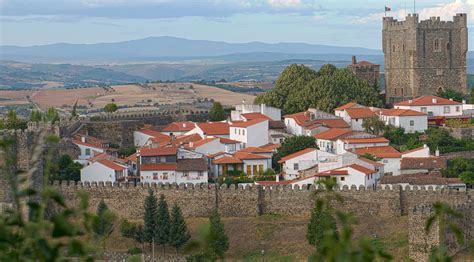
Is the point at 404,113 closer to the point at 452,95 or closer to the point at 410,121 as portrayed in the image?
the point at 410,121

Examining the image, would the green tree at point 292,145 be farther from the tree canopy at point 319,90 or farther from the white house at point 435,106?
the tree canopy at point 319,90

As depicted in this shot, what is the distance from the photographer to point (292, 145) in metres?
38.3

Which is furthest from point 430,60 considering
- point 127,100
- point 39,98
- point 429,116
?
point 39,98

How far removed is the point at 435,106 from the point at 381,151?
25.5 ft

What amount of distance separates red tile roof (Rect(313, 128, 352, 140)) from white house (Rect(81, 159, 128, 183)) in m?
7.48

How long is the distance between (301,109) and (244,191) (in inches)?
623

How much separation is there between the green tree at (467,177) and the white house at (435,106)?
35.7ft

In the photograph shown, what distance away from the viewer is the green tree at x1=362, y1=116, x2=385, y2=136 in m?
41.6

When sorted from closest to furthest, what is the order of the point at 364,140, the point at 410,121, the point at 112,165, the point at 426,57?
1. the point at 112,165
2. the point at 364,140
3. the point at 410,121
4. the point at 426,57

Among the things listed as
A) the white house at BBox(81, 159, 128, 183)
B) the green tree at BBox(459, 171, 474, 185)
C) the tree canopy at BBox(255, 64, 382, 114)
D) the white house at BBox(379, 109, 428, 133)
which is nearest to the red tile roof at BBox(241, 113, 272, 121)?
the tree canopy at BBox(255, 64, 382, 114)

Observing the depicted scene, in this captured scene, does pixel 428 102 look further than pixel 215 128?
Yes

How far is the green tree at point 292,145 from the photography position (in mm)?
37444

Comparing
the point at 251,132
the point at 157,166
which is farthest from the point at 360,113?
the point at 157,166

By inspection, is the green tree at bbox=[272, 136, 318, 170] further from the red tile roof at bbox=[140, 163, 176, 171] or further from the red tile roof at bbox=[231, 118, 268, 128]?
the red tile roof at bbox=[140, 163, 176, 171]
